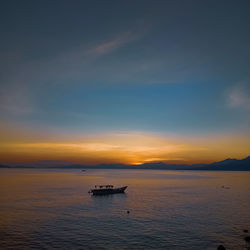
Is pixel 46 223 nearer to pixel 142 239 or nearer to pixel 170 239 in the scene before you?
pixel 142 239

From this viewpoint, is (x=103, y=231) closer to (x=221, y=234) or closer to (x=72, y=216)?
(x=72, y=216)

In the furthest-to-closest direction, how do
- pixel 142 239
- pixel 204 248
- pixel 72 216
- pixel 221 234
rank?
pixel 72 216
pixel 221 234
pixel 142 239
pixel 204 248

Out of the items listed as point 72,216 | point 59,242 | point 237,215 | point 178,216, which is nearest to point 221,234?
point 178,216

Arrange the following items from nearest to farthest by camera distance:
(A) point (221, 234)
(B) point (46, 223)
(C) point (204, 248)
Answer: (C) point (204, 248) → (A) point (221, 234) → (B) point (46, 223)

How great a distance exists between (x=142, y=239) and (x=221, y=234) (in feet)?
51.8

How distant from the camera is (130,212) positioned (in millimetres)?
59469

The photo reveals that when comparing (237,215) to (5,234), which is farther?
(237,215)

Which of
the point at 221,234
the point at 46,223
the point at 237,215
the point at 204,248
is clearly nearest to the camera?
the point at 204,248

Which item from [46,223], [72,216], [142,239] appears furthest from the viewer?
[72,216]

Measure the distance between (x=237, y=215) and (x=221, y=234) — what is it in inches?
792

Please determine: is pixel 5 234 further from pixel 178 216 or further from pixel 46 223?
pixel 178 216

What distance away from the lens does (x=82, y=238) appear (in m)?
38.3

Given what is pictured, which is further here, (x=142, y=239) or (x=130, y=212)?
(x=130, y=212)

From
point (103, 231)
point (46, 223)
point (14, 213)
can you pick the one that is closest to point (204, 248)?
point (103, 231)
